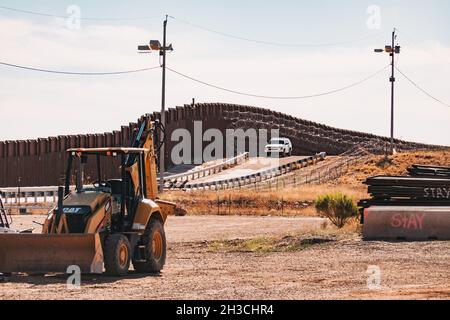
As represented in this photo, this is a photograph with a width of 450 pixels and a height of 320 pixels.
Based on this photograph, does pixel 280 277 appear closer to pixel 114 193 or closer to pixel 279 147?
→ pixel 114 193

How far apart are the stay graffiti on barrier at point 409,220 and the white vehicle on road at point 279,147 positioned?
52.4m

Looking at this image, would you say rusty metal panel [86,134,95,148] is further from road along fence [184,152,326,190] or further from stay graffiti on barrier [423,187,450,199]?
stay graffiti on barrier [423,187,450,199]

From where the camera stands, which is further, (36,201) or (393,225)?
(36,201)

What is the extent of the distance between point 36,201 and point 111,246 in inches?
1174

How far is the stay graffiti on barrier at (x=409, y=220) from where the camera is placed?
24203 mm

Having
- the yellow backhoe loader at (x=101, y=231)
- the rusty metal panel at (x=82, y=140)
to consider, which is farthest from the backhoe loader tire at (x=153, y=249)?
the rusty metal panel at (x=82, y=140)

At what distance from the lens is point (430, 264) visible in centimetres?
1944

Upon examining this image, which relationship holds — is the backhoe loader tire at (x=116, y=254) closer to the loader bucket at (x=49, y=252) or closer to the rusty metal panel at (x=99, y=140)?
the loader bucket at (x=49, y=252)

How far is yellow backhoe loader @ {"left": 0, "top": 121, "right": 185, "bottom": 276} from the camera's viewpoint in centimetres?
1673

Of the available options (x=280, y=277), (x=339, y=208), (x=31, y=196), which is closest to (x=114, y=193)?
(x=280, y=277)

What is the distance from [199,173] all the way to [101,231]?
→ 4947 centimetres

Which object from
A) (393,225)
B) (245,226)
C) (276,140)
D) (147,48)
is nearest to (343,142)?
(276,140)
